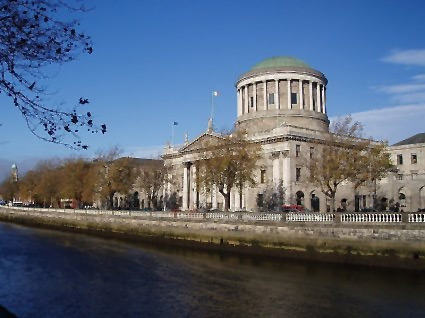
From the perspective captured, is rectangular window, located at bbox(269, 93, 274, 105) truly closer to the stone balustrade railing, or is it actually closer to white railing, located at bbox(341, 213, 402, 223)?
the stone balustrade railing

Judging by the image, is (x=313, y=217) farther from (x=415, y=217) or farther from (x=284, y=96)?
(x=284, y=96)

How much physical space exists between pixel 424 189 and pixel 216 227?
1421 inches

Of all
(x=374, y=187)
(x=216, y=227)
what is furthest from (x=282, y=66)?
(x=216, y=227)

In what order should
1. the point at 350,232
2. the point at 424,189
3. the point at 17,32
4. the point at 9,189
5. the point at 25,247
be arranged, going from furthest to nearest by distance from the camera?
the point at 9,189 < the point at 424,189 < the point at 25,247 < the point at 350,232 < the point at 17,32

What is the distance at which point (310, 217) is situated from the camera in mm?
36781

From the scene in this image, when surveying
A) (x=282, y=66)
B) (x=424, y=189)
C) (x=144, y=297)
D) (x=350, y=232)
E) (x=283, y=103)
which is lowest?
(x=144, y=297)


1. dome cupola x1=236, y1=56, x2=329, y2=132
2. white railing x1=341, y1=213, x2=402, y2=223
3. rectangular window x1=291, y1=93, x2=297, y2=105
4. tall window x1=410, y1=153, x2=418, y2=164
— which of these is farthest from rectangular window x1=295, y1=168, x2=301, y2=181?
white railing x1=341, y1=213, x2=402, y2=223

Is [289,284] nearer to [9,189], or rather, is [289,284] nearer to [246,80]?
[246,80]

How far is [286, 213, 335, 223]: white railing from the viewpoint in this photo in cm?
3544

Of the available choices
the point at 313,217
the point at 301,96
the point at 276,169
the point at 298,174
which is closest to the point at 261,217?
the point at 313,217

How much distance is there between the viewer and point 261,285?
24.5 meters

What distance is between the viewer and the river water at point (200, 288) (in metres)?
19.3

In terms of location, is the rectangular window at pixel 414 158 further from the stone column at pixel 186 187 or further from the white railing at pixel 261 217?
the white railing at pixel 261 217

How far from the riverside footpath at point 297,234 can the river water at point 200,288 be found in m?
1.91
